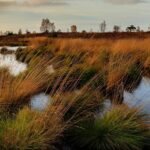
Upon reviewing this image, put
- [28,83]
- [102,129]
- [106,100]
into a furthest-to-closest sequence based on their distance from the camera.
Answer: [106,100], [28,83], [102,129]

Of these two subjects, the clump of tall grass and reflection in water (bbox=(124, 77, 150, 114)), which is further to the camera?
reflection in water (bbox=(124, 77, 150, 114))

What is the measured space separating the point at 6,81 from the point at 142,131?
2188 mm

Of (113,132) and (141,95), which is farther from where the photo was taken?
(141,95)

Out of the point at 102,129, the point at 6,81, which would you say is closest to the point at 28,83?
the point at 6,81

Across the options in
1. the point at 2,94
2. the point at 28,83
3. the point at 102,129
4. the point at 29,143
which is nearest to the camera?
the point at 29,143

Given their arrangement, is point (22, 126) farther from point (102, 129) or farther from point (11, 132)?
point (102, 129)

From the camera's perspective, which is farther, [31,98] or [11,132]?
[31,98]

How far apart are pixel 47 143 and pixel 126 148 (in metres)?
0.90

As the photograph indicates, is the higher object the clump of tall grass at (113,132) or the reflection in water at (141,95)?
the clump of tall grass at (113,132)

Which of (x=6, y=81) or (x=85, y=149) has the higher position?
(x=6, y=81)

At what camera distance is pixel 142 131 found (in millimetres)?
6043

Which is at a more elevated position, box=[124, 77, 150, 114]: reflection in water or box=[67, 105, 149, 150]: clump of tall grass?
box=[67, 105, 149, 150]: clump of tall grass

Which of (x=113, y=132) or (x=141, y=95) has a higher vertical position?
(x=113, y=132)

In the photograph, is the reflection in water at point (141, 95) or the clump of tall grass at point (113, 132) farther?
the reflection in water at point (141, 95)
